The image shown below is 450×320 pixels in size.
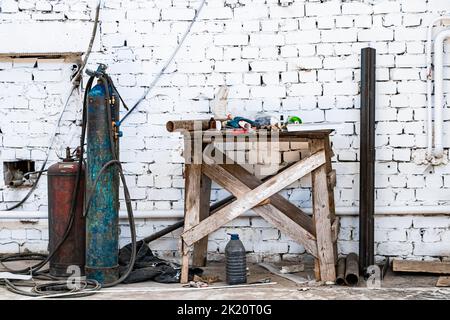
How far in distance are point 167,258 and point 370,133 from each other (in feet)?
6.58

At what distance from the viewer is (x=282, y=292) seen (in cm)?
481

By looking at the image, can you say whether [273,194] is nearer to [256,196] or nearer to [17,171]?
[256,196]

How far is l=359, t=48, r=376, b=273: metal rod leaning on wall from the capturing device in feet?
18.2

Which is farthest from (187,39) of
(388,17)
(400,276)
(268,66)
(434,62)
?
(400,276)

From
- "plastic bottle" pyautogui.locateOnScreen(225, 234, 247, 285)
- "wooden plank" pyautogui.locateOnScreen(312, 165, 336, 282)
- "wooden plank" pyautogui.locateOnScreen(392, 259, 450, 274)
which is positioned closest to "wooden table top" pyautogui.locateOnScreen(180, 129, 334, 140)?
"wooden plank" pyautogui.locateOnScreen(312, 165, 336, 282)

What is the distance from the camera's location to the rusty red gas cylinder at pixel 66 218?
17.3 feet

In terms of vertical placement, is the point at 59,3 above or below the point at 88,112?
above

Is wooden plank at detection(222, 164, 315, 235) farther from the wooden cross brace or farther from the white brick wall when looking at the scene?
the white brick wall

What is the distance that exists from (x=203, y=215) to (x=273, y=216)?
28.9 inches

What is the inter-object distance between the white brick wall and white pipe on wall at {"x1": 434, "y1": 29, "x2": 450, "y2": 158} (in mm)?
113

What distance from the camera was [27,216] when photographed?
6039 millimetres

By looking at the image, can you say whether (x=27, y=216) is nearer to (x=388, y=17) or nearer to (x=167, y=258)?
(x=167, y=258)
